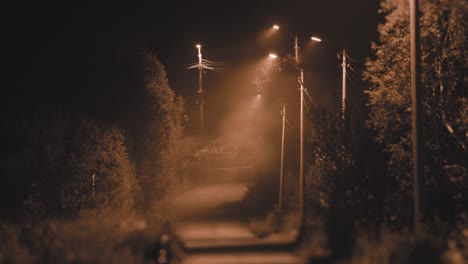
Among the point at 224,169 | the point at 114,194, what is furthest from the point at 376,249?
the point at 224,169

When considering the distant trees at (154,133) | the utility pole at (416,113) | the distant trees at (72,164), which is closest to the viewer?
the utility pole at (416,113)

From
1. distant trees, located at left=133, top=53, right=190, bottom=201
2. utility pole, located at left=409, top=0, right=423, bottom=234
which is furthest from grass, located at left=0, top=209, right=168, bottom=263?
distant trees, located at left=133, top=53, right=190, bottom=201

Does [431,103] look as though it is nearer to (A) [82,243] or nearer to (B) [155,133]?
(A) [82,243]

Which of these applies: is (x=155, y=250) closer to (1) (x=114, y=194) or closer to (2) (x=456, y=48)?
(2) (x=456, y=48)

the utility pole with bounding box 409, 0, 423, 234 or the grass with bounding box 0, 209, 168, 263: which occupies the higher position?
the utility pole with bounding box 409, 0, 423, 234

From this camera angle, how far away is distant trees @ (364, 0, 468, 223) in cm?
1742

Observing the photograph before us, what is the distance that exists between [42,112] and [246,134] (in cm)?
3349

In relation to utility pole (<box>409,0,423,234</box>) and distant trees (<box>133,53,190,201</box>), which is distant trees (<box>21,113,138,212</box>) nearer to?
distant trees (<box>133,53,190,201</box>)

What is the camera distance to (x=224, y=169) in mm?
54375

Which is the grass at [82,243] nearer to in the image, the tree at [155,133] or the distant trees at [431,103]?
the distant trees at [431,103]

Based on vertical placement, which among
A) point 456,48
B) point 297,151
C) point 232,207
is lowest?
point 232,207

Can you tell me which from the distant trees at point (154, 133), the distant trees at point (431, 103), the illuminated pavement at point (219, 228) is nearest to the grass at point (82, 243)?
the illuminated pavement at point (219, 228)

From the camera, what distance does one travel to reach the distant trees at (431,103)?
1742 cm

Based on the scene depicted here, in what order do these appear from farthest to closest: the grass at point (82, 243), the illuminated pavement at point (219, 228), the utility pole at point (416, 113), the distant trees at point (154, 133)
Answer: the distant trees at point (154, 133)
the illuminated pavement at point (219, 228)
the utility pole at point (416, 113)
the grass at point (82, 243)
